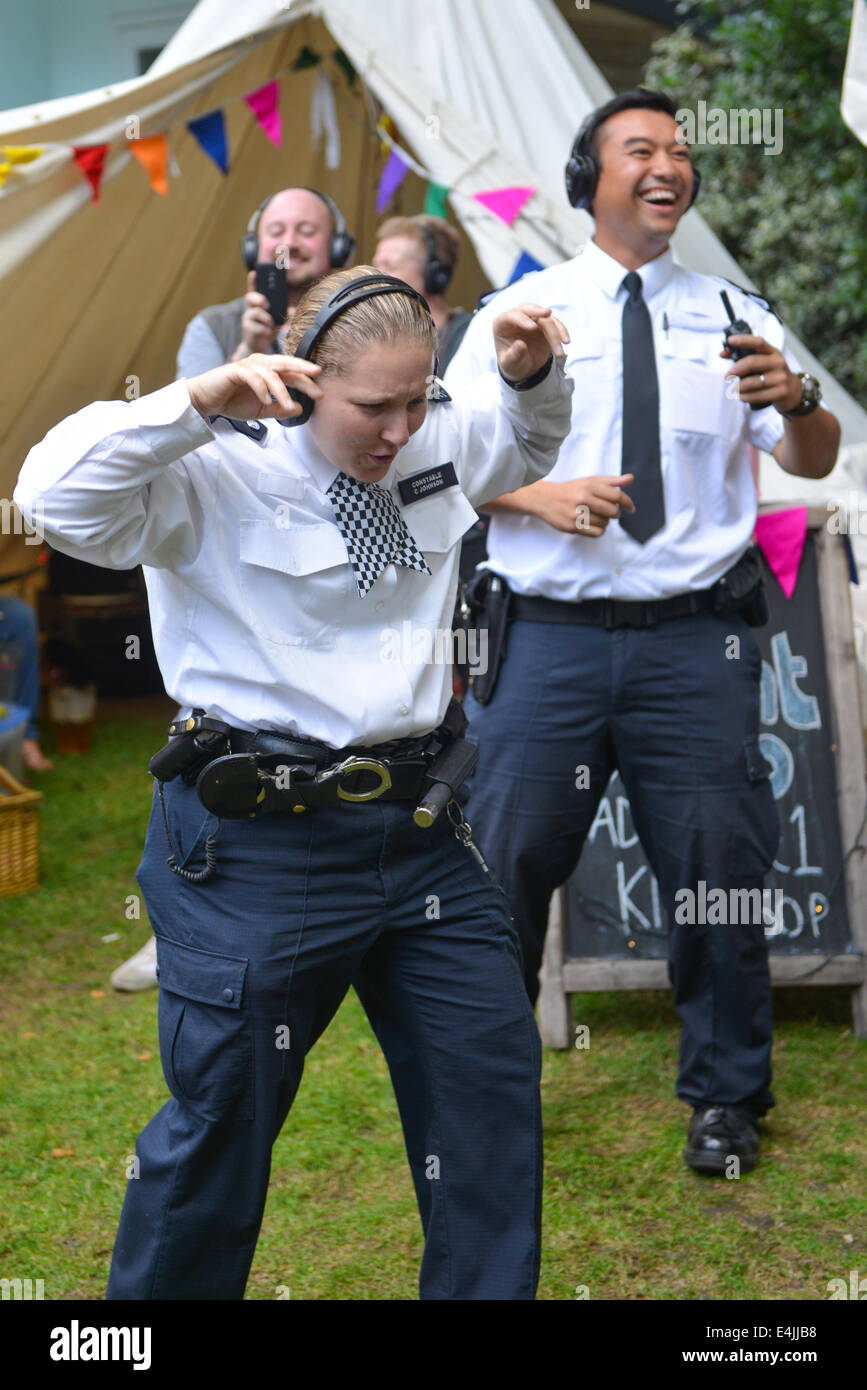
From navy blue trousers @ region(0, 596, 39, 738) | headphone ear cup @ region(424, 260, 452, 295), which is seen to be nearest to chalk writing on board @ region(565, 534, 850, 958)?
headphone ear cup @ region(424, 260, 452, 295)

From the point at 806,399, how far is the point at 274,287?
157 centimetres

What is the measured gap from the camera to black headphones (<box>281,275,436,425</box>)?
1.80 m

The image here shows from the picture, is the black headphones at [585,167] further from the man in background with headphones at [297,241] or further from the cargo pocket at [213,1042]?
the cargo pocket at [213,1042]

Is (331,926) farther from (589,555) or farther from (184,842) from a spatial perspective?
(589,555)

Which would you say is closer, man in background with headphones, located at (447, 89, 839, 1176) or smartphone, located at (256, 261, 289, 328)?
man in background with headphones, located at (447, 89, 839, 1176)

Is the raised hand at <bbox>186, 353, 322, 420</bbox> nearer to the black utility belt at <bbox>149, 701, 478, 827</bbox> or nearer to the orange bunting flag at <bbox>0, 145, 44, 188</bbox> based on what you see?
the black utility belt at <bbox>149, 701, 478, 827</bbox>

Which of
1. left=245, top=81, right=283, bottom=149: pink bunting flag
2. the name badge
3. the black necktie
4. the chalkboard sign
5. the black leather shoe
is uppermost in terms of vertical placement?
left=245, top=81, right=283, bottom=149: pink bunting flag

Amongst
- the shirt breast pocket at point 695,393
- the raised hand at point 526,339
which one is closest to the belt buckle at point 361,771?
the raised hand at point 526,339

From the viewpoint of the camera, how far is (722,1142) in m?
2.91

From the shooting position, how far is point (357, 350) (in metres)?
1.78

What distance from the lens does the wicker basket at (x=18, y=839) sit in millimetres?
4762

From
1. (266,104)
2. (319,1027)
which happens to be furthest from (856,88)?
(319,1027)

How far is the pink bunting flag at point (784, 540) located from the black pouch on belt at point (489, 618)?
35.1 inches

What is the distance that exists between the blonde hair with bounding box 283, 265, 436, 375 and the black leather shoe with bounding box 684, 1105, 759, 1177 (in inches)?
69.6
